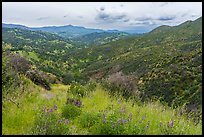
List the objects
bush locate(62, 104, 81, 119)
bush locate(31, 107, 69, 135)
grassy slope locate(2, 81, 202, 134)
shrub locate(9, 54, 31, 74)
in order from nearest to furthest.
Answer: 1. bush locate(31, 107, 69, 135)
2. grassy slope locate(2, 81, 202, 134)
3. bush locate(62, 104, 81, 119)
4. shrub locate(9, 54, 31, 74)

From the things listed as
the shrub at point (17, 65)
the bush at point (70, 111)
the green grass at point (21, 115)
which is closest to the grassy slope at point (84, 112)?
the green grass at point (21, 115)

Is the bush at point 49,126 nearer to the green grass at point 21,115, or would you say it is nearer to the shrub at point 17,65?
the green grass at point 21,115

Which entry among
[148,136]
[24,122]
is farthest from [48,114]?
[148,136]

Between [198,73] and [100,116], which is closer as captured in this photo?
[100,116]

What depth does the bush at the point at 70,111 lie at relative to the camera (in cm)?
508

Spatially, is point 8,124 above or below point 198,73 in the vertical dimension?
above

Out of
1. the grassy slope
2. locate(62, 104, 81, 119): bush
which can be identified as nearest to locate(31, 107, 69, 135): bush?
the grassy slope

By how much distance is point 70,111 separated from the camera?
5121 millimetres

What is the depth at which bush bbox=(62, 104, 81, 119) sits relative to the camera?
200 inches

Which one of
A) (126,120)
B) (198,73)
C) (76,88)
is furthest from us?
(198,73)

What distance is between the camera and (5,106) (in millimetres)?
5281

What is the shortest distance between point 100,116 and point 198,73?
19.4m

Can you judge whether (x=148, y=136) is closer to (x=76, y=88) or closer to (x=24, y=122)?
(x=24, y=122)

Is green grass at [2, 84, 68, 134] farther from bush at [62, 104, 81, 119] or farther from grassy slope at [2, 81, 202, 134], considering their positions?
bush at [62, 104, 81, 119]
